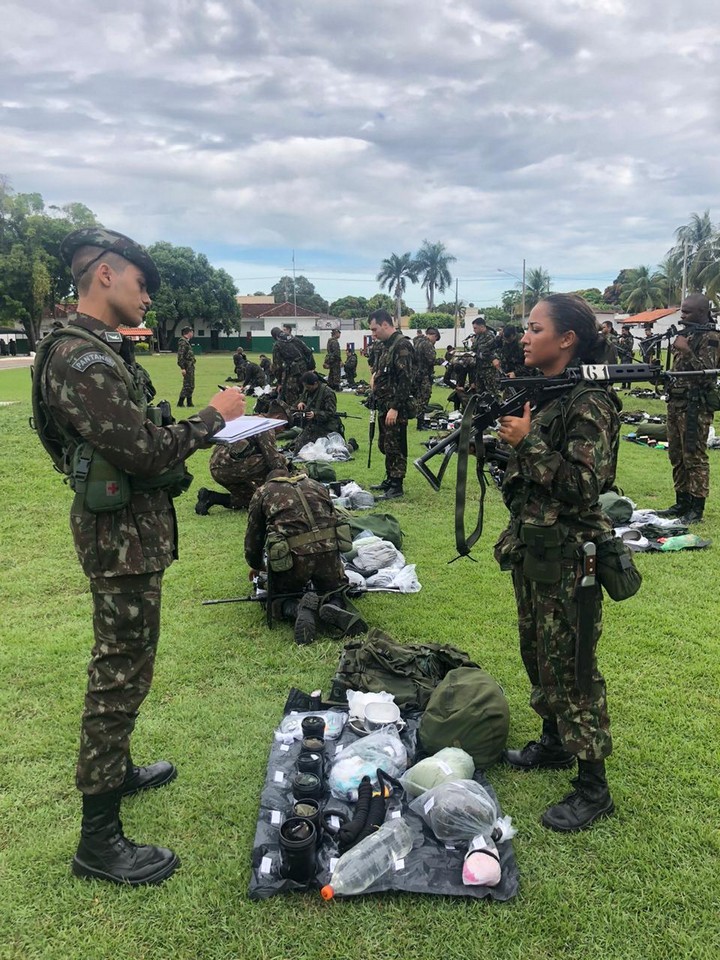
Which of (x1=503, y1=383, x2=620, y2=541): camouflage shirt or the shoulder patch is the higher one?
the shoulder patch

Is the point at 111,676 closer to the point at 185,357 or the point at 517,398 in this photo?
the point at 517,398

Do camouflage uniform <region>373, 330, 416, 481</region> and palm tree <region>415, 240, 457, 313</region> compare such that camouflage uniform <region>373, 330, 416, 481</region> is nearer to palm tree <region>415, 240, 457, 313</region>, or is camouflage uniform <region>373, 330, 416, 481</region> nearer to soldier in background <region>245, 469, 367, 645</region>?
soldier in background <region>245, 469, 367, 645</region>

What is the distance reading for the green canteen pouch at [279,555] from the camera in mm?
4562

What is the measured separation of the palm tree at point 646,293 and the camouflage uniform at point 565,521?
6375 cm

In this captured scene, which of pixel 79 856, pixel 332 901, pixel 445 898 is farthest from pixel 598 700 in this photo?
pixel 79 856

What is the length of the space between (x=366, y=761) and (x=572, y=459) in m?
1.76

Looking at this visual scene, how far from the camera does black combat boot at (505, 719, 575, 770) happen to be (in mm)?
3205

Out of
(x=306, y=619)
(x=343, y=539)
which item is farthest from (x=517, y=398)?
(x=306, y=619)

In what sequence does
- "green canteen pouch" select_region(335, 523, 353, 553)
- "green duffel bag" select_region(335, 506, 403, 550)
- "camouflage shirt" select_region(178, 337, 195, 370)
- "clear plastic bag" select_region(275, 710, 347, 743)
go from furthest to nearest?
"camouflage shirt" select_region(178, 337, 195, 370), "green duffel bag" select_region(335, 506, 403, 550), "green canteen pouch" select_region(335, 523, 353, 553), "clear plastic bag" select_region(275, 710, 347, 743)

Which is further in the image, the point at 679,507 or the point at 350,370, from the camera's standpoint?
the point at 350,370

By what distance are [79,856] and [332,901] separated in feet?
3.47

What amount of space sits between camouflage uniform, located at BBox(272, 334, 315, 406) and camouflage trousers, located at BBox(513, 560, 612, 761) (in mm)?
9320

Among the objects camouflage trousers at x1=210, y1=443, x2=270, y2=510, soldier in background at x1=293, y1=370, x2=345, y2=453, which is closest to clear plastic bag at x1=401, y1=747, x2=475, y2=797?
camouflage trousers at x1=210, y1=443, x2=270, y2=510

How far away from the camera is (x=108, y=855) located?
2580 mm
